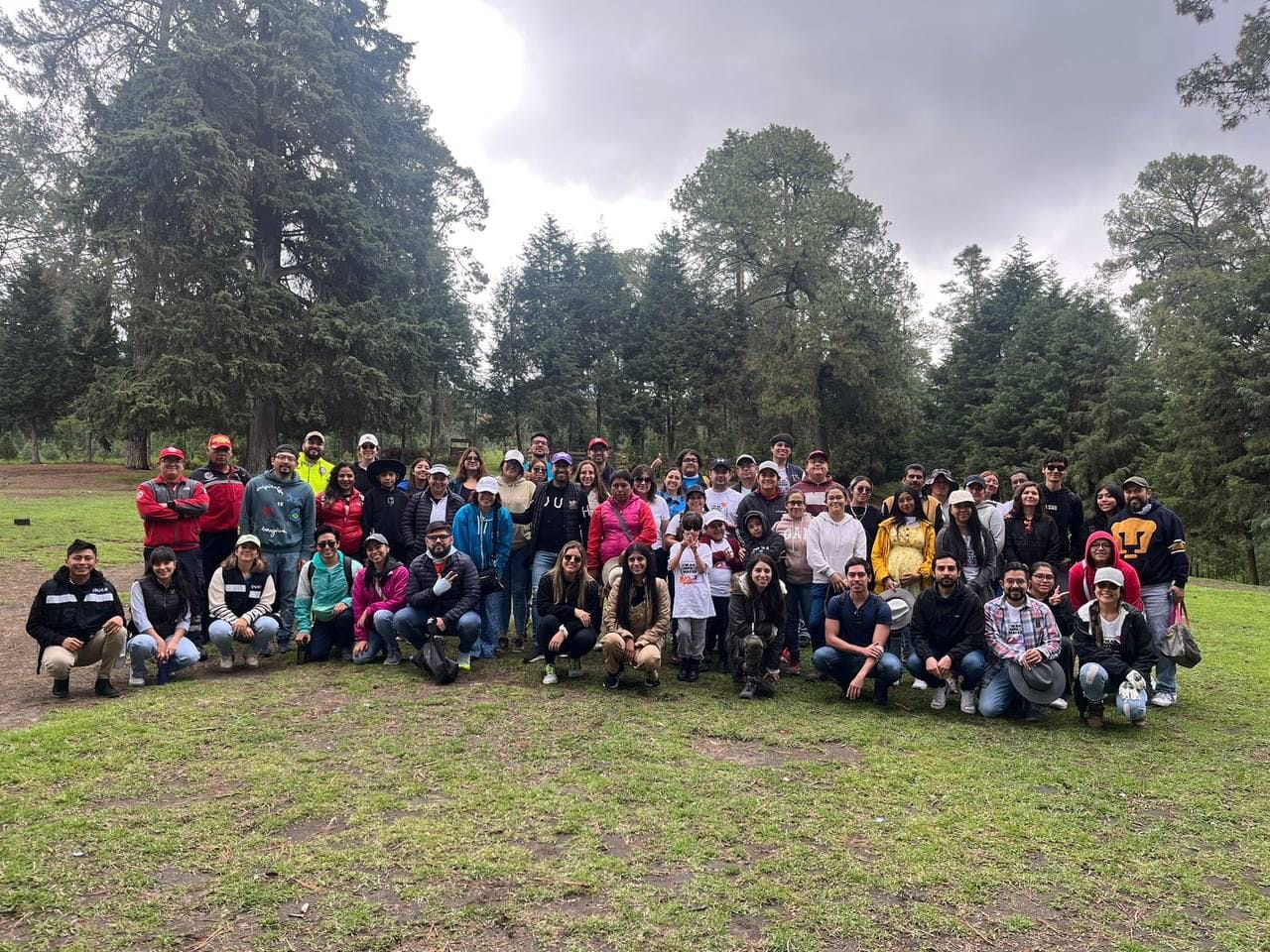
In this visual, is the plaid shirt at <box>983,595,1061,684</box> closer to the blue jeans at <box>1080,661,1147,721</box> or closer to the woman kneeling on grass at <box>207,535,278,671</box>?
the blue jeans at <box>1080,661,1147,721</box>

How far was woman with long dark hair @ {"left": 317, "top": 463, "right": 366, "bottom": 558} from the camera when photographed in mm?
7414

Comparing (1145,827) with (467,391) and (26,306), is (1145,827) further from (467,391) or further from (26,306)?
(26,306)

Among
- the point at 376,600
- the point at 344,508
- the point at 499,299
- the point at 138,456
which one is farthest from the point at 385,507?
the point at 499,299

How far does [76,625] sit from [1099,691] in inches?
311

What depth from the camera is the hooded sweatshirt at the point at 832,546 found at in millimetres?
6594

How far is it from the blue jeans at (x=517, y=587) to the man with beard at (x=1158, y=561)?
5.58m

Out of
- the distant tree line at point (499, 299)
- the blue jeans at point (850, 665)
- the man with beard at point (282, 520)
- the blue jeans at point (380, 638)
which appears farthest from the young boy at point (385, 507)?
the distant tree line at point (499, 299)

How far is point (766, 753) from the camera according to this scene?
484 cm

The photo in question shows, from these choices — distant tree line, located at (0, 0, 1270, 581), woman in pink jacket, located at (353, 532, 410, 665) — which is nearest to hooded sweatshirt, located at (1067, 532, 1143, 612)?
woman in pink jacket, located at (353, 532, 410, 665)

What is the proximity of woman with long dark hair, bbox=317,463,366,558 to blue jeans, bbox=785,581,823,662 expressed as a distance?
440 cm

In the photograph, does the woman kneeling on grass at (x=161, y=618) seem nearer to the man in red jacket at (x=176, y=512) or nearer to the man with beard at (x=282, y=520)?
the man in red jacket at (x=176, y=512)

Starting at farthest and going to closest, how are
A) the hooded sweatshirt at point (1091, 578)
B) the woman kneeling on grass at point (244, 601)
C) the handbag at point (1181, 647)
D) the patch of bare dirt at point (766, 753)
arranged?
the woman kneeling on grass at point (244, 601) < the hooded sweatshirt at point (1091, 578) < the handbag at point (1181, 647) < the patch of bare dirt at point (766, 753)

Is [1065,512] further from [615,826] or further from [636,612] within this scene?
[615,826]

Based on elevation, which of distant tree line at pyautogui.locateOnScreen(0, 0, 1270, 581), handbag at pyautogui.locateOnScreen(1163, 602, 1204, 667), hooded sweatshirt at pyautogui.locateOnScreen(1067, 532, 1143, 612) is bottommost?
handbag at pyautogui.locateOnScreen(1163, 602, 1204, 667)
